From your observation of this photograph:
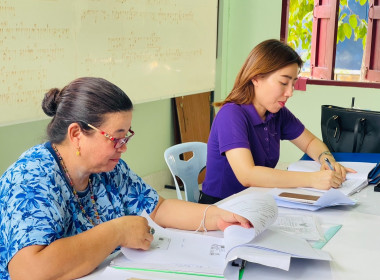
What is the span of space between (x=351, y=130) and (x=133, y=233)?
5.72 ft

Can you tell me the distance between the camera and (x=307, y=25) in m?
4.98

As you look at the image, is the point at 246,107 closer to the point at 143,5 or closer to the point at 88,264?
the point at 88,264

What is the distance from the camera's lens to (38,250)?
1.28 m

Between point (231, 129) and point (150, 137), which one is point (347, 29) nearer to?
point (150, 137)

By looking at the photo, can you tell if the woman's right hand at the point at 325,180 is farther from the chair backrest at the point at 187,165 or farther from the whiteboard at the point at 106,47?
the whiteboard at the point at 106,47

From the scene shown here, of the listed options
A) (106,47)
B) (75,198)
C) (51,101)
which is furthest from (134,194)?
(106,47)

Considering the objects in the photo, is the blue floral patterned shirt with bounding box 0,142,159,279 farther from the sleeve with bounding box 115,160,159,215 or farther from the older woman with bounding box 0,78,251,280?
the sleeve with bounding box 115,160,159,215

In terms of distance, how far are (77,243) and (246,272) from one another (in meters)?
0.41

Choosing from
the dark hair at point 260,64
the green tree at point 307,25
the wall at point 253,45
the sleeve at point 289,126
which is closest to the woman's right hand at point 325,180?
the dark hair at point 260,64

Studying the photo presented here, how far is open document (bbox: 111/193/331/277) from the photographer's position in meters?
1.39

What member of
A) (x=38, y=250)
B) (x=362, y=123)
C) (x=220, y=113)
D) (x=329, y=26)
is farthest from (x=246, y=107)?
(x=329, y=26)

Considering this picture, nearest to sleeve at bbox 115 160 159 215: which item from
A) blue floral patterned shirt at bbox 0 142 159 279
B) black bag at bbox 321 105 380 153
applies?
blue floral patterned shirt at bbox 0 142 159 279

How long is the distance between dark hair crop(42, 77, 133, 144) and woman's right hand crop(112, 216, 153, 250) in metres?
0.26

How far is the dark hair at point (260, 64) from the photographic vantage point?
2.42m
